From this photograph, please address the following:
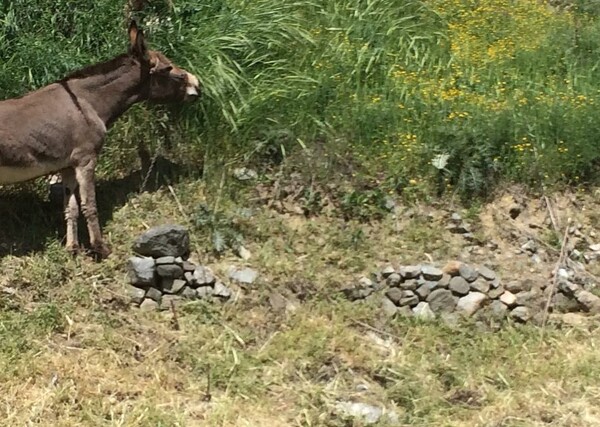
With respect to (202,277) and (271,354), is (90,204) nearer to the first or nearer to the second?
(202,277)

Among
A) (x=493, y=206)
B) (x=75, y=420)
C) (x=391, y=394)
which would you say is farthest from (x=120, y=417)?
(x=493, y=206)

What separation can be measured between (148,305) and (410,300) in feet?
4.94

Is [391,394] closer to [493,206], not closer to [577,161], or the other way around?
[493,206]

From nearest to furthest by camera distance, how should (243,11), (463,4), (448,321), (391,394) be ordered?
(391,394), (448,321), (243,11), (463,4)

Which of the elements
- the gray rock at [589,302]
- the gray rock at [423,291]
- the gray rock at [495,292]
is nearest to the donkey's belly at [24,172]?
the gray rock at [423,291]

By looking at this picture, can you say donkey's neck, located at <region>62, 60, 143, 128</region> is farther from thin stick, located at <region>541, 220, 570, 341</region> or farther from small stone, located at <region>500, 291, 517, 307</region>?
thin stick, located at <region>541, 220, 570, 341</region>

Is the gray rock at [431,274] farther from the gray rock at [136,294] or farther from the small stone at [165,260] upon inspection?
the gray rock at [136,294]

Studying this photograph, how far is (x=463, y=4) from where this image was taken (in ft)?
25.4

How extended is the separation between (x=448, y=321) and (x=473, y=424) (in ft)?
2.82

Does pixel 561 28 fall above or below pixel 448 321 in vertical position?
above

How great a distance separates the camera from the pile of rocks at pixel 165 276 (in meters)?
4.87

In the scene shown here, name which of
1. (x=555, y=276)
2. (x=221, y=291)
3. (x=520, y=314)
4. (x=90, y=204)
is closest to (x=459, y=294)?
(x=520, y=314)

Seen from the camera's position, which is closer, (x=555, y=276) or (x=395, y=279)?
(x=395, y=279)

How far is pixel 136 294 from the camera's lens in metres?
4.88
